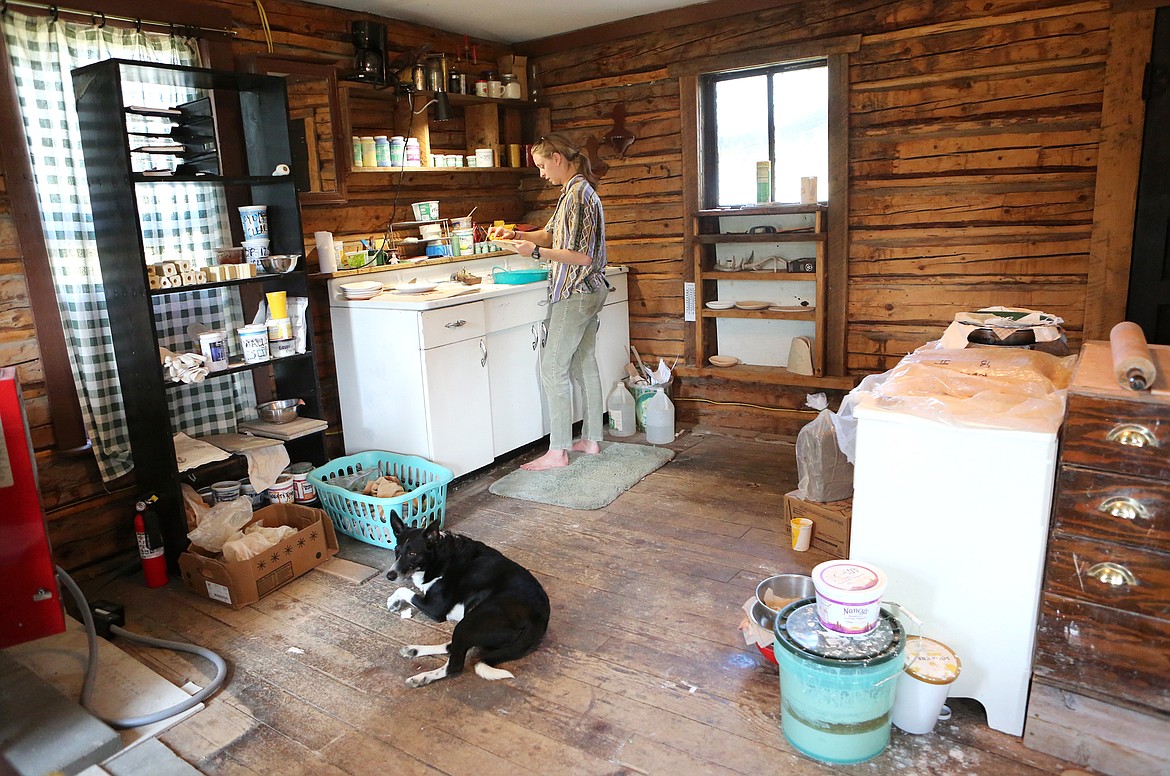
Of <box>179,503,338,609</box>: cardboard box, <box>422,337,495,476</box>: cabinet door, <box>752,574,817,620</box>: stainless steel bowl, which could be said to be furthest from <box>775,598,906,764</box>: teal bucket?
<box>422,337,495,476</box>: cabinet door

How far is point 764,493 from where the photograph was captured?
3.68 m

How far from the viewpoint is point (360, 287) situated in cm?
370

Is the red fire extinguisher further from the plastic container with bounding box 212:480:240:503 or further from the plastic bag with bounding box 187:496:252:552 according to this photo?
the plastic container with bounding box 212:480:240:503

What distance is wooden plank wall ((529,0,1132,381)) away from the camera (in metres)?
3.55

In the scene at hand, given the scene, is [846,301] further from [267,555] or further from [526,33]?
[267,555]

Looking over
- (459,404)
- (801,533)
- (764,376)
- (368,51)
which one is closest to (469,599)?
(801,533)

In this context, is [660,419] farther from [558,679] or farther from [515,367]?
[558,679]

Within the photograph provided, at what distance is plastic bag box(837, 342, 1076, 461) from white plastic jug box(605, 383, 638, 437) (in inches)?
82.6

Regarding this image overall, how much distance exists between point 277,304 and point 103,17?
122 cm

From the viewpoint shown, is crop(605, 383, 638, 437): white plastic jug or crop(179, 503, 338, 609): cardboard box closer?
crop(179, 503, 338, 609): cardboard box

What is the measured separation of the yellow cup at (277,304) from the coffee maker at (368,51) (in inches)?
48.1

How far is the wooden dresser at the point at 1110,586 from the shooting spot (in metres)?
1.74

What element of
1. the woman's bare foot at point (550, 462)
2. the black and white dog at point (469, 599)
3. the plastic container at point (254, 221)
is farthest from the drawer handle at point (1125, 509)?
the plastic container at point (254, 221)


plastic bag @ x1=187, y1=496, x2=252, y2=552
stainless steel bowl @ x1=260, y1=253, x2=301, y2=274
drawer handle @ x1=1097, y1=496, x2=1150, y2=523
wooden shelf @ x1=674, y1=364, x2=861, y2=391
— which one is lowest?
plastic bag @ x1=187, y1=496, x2=252, y2=552
